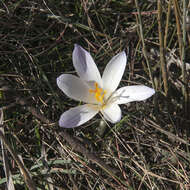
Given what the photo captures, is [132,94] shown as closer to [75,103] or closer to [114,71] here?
[114,71]

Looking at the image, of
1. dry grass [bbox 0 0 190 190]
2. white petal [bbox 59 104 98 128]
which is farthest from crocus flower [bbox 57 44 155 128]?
dry grass [bbox 0 0 190 190]

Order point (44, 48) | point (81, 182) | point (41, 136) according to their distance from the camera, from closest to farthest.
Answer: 1. point (81, 182)
2. point (41, 136)
3. point (44, 48)

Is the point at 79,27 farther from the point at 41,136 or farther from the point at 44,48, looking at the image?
the point at 41,136

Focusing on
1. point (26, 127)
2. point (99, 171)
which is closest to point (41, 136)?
point (26, 127)

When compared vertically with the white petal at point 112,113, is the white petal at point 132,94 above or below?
above

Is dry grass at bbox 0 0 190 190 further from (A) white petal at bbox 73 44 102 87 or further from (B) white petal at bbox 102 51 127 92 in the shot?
(A) white petal at bbox 73 44 102 87

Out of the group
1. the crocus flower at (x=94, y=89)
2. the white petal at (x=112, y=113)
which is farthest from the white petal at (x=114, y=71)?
the white petal at (x=112, y=113)

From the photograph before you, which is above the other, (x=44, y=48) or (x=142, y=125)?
(x=44, y=48)

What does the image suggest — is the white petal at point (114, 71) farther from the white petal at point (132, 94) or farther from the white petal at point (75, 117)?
the white petal at point (75, 117)
